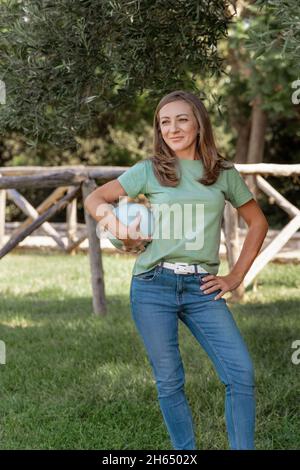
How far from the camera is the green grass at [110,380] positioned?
3.78m

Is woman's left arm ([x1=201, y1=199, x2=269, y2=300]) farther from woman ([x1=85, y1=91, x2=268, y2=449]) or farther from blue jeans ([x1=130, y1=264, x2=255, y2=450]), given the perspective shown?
blue jeans ([x1=130, y1=264, x2=255, y2=450])

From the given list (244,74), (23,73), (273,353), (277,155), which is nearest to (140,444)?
(273,353)

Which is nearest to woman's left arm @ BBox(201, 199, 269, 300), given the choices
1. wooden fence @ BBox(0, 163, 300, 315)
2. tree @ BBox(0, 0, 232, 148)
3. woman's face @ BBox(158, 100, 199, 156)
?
woman's face @ BBox(158, 100, 199, 156)

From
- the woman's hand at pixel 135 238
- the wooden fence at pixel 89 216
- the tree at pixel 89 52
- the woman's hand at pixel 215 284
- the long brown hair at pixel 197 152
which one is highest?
the tree at pixel 89 52

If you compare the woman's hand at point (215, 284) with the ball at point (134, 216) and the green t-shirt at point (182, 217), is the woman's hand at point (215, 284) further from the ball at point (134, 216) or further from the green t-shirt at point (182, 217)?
the ball at point (134, 216)

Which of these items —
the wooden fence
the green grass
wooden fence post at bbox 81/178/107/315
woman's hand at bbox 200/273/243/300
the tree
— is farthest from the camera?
wooden fence post at bbox 81/178/107/315

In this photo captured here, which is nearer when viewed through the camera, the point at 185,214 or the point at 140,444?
the point at 185,214

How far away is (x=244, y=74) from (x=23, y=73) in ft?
31.9

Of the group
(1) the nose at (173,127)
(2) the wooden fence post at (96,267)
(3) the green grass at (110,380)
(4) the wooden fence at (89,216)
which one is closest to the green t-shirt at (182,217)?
(1) the nose at (173,127)

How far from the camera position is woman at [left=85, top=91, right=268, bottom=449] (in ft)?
9.52

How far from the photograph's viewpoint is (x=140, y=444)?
12.1ft

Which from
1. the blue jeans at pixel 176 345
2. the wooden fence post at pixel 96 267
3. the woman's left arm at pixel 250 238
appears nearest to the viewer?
the blue jeans at pixel 176 345

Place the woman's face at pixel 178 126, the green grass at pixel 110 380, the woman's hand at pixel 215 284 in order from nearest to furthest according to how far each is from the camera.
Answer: the woman's hand at pixel 215 284
the woman's face at pixel 178 126
the green grass at pixel 110 380

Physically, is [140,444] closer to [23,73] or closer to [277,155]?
[23,73]
